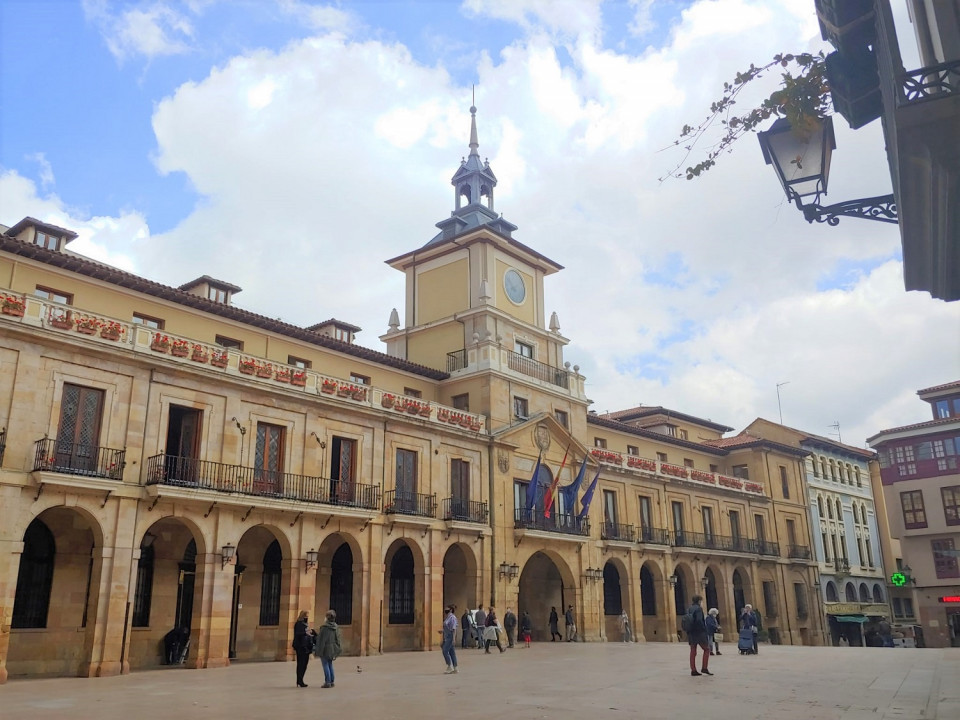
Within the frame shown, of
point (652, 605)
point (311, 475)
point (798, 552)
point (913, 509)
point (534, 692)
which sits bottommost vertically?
point (534, 692)

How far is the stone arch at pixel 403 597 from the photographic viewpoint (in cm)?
3088

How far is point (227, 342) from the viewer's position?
94.3 ft

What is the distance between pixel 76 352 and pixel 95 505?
4.23 m

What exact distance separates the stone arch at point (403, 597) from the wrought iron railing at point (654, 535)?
14.3 m

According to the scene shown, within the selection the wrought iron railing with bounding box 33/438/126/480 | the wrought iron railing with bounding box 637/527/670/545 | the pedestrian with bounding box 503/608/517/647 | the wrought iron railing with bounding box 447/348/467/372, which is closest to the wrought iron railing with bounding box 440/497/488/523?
the pedestrian with bounding box 503/608/517/647

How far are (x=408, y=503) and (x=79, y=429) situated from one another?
12.3 metres

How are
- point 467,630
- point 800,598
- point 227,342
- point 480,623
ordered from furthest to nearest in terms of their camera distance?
point 800,598 < point 467,630 < point 480,623 < point 227,342

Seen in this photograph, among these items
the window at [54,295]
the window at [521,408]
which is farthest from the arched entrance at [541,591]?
the window at [54,295]

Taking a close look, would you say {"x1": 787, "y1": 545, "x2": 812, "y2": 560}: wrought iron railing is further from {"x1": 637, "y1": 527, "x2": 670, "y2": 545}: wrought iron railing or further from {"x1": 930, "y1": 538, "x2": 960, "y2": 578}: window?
{"x1": 637, "y1": 527, "x2": 670, "y2": 545}: wrought iron railing

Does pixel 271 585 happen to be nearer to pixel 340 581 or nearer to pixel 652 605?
pixel 340 581

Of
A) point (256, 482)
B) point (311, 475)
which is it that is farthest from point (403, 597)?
point (256, 482)

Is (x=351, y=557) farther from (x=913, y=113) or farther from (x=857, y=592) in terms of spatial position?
(x=857, y=592)

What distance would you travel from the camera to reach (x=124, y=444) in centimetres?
2312

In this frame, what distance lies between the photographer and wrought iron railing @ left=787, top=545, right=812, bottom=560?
52.7 metres
